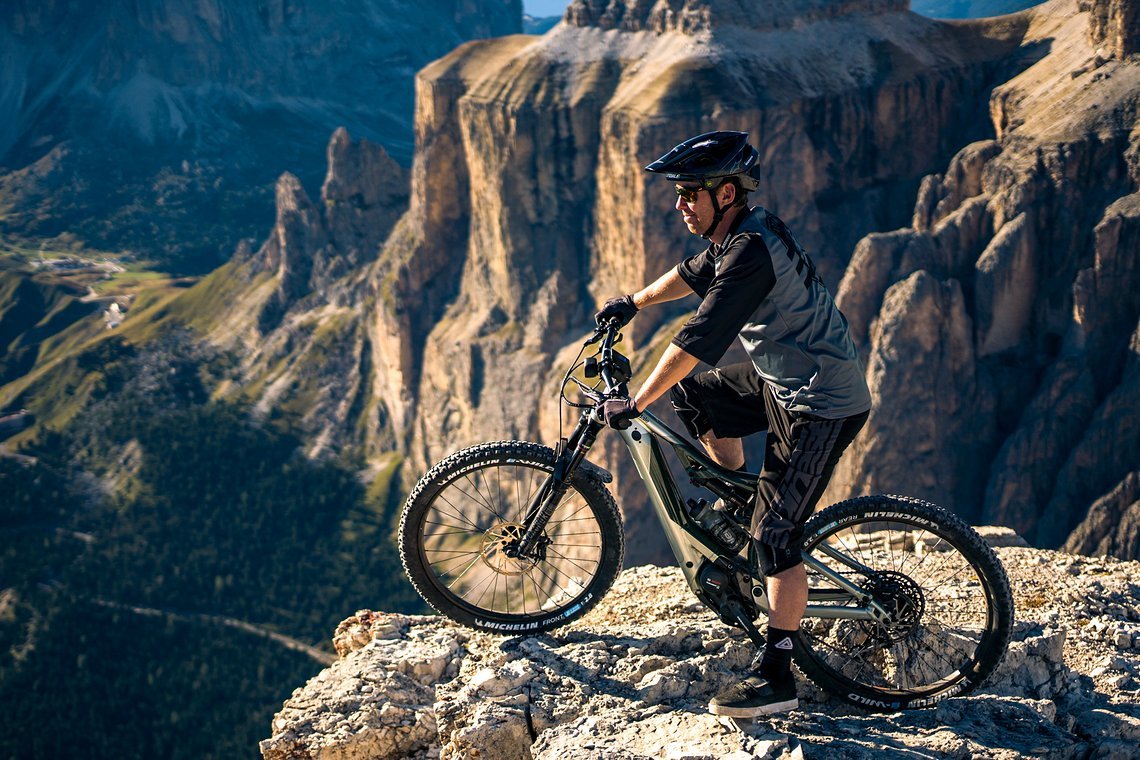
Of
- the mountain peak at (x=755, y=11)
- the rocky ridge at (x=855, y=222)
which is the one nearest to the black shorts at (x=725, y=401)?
the rocky ridge at (x=855, y=222)

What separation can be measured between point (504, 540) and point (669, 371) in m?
2.99

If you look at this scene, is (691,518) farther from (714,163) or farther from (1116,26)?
(1116,26)

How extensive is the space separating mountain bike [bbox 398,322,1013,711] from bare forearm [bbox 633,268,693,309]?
52 cm

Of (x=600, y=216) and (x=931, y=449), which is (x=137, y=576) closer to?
(x=600, y=216)

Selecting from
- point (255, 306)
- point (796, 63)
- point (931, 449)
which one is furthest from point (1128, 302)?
point (255, 306)

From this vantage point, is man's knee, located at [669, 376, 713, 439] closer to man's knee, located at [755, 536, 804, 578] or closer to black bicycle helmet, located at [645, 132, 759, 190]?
man's knee, located at [755, 536, 804, 578]

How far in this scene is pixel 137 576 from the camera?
137 meters

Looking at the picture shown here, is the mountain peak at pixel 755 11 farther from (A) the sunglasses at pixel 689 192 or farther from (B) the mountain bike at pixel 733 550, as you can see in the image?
(A) the sunglasses at pixel 689 192

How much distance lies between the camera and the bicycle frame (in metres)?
9.30

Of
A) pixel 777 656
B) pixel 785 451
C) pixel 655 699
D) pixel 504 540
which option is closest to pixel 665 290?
pixel 785 451

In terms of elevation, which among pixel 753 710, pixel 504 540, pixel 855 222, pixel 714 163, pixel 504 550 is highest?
pixel 714 163

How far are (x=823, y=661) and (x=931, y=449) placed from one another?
6325 cm

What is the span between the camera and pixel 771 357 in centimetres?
845

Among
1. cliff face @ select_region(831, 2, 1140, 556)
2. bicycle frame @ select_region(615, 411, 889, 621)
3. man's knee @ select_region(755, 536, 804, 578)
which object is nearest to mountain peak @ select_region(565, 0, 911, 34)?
cliff face @ select_region(831, 2, 1140, 556)
